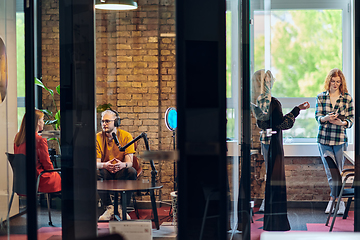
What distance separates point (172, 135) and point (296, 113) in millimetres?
931

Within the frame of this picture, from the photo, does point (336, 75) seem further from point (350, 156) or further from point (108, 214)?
point (108, 214)

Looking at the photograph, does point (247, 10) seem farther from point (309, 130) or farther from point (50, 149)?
point (50, 149)

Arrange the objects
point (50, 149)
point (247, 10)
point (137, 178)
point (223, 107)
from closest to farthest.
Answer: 1. point (223, 107)
2. point (137, 178)
3. point (50, 149)
4. point (247, 10)

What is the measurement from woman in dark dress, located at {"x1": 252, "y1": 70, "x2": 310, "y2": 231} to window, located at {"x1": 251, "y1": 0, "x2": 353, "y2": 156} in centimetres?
4

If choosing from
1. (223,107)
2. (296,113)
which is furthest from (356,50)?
(223,107)

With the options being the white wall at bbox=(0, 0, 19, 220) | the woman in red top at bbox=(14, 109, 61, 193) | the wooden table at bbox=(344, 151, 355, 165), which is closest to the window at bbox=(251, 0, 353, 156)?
the wooden table at bbox=(344, 151, 355, 165)

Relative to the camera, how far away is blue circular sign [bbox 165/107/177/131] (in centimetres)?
195

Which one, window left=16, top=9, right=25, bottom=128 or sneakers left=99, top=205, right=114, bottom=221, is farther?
window left=16, top=9, right=25, bottom=128

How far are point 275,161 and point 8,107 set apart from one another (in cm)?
180

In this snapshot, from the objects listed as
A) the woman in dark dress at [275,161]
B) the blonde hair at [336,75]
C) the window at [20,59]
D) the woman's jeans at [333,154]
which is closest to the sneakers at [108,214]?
the window at [20,59]

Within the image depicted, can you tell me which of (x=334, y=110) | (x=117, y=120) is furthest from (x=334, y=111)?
(x=117, y=120)

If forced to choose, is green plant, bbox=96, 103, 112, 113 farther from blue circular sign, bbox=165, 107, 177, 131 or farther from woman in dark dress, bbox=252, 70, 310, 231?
woman in dark dress, bbox=252, 70, 310, 231

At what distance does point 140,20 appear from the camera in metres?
1.98

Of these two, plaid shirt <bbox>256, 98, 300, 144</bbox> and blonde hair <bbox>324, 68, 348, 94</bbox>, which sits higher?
A: blonde hair <bbox>324, 68, 348, 94</bbox>
